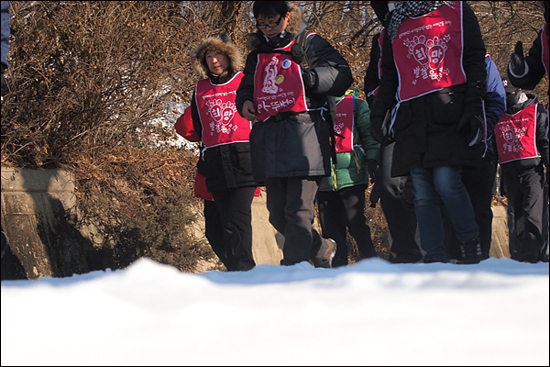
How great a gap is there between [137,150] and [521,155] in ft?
13.5

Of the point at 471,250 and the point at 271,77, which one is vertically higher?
the point at 271,77

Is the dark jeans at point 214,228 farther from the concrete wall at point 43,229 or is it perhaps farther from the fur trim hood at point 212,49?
the concrete wall at point 43,229

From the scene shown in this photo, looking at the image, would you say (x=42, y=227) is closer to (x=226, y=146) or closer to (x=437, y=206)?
(x=226, y=146)

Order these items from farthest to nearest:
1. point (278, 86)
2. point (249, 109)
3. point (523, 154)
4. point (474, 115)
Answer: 1. point (523, 154)
2. point (249, 109)
3. point (278, 86)
4. point (474, 115)

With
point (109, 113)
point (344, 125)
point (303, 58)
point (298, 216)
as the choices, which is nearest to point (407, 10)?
point (303, 58)

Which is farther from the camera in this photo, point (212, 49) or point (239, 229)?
point (212, 49)

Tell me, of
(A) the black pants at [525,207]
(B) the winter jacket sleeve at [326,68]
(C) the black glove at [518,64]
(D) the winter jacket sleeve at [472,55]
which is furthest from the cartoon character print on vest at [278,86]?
(A) the black pants at [525,207]

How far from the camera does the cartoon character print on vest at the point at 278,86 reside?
4.65 metres

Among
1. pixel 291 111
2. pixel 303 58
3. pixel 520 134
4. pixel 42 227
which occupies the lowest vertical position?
pixel 42 227

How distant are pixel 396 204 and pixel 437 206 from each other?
58.5 inches

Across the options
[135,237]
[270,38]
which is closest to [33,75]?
[135,237]

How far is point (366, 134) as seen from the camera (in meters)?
6.22

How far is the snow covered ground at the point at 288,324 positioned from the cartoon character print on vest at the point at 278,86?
2.58 m

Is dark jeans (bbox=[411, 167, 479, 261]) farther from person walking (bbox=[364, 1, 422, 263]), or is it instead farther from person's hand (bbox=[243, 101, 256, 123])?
person walking (bbox=[364, 1, 422, 263])
